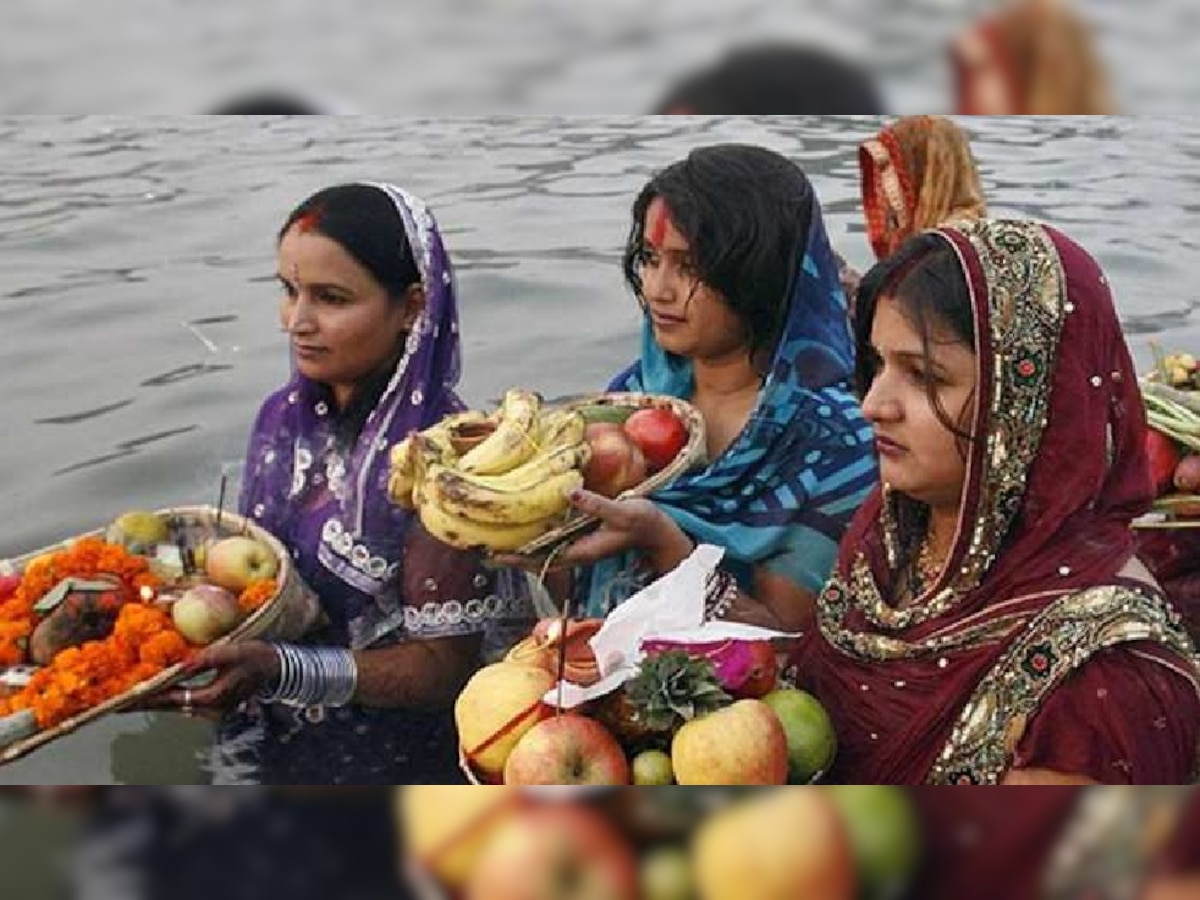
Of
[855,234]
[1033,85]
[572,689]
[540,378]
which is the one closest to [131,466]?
[540,378]

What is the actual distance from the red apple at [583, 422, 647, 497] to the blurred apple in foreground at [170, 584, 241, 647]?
1.68 feet

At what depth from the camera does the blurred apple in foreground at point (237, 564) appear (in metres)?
2.49

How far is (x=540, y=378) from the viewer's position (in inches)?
107

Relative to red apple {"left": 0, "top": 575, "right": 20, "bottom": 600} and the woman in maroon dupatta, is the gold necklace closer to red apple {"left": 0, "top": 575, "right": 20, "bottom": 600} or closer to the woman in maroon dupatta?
the woman in maroon dupatta

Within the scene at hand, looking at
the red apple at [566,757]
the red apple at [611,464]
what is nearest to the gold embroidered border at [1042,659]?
the red apple at [566,757]

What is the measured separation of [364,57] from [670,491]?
3.25 feet

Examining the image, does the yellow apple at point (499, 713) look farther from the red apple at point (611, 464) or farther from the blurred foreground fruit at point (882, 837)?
the blurred foreground fruit at point (882, 837)

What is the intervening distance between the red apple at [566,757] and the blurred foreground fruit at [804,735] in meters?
0.21

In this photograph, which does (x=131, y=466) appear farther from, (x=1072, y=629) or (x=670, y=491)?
(x=1072, y=629)

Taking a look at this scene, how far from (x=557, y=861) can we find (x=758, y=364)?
1548 mm

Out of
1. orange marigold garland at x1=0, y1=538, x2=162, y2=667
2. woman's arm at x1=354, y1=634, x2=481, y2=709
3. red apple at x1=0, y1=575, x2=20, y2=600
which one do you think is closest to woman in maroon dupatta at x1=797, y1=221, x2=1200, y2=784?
woman's arm at x1=354, y1=634, x2=481, y2=709

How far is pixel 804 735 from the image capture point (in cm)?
206

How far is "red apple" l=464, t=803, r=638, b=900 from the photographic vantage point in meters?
1.20

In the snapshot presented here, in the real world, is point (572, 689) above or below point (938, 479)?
below
